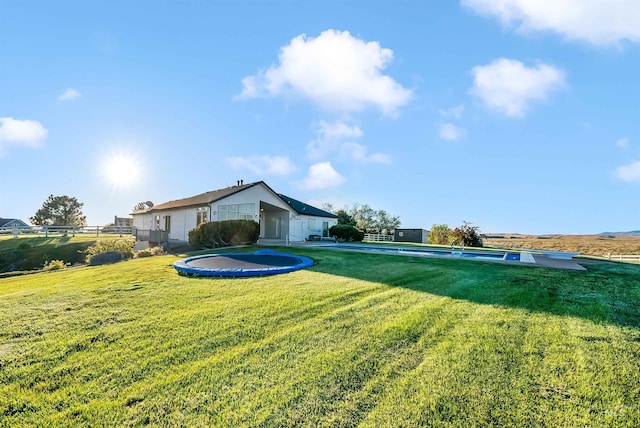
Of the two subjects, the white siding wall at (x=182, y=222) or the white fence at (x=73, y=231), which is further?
the white fence at (x=73, y=231)

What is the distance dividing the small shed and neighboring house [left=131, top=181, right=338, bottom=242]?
7.98 m

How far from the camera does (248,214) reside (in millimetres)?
22312

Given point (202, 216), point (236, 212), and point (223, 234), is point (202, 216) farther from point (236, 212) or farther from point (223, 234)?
point (223, 234)

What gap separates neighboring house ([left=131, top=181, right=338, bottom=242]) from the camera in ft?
71.8

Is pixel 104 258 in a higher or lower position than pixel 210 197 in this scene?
lower

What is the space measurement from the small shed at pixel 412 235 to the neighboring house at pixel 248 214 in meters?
7.98

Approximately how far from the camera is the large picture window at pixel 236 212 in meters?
21.6

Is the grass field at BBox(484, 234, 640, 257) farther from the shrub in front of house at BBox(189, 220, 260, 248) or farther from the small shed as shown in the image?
the shrub in front of house at BBox(189, 220, 260, 248)

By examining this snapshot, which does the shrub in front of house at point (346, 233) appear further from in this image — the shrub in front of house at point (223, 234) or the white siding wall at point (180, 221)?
the white siding wall at point (180, 221)

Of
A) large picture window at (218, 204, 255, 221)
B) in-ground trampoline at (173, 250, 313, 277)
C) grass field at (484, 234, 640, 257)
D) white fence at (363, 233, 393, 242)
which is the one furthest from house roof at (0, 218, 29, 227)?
grass field at (484, 234, 640, 257)

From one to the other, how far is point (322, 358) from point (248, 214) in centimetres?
1964

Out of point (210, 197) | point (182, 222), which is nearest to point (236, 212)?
point (210, 197)

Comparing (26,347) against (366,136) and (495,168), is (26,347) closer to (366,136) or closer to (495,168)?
(366,136)

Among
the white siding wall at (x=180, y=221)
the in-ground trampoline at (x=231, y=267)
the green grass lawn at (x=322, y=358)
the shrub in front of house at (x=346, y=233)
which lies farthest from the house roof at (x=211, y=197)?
the green grass lawn at (x=322, y=358)
